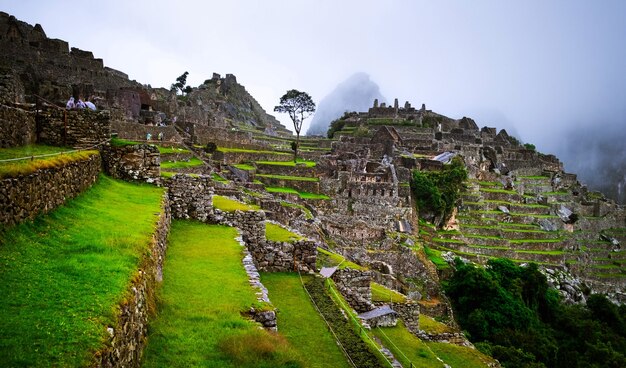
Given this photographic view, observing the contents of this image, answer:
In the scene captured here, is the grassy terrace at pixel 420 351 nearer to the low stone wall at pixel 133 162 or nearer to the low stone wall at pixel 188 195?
the low stone wall at pixel 188 195

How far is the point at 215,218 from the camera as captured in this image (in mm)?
13930

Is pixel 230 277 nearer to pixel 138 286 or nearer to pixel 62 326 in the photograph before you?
pixel 138 286

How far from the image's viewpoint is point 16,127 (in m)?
9.51

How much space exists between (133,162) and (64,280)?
27.3 ft

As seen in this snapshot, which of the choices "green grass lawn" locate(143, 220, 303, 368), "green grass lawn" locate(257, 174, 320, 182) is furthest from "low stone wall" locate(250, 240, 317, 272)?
"green grass lawn" locate(257, 174, 320, 182)

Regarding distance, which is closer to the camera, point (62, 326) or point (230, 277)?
point (62, 326)

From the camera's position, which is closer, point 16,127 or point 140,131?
point 16,127

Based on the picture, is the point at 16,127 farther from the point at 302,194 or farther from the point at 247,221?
the point at 302,194

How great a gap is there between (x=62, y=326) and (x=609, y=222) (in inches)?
2950

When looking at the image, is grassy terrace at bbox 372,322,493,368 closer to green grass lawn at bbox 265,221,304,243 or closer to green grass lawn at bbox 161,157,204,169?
green grass lawn at bbox 265,221,304,243

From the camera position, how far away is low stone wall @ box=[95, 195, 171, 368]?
4723 mm

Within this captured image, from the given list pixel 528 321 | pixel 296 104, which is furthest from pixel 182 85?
pixel 528 321

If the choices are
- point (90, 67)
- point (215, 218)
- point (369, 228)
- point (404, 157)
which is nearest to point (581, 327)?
point (369, 228)

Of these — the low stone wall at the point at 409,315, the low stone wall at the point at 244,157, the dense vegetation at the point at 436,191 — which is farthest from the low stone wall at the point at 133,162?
the dense vegetation at the point at 436,191
